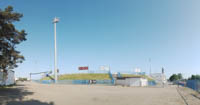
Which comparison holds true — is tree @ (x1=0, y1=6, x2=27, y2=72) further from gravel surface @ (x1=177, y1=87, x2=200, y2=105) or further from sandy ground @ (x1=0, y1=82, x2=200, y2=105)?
gravel surface @ (x1=177, y1=87, x2=200, y2=105)

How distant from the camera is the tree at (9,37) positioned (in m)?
15.1

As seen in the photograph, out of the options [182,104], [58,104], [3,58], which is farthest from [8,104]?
[182,104]

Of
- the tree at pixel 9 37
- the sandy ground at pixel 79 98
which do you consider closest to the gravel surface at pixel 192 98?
the sandy ground at pixel 79 98

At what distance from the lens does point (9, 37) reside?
1628cm

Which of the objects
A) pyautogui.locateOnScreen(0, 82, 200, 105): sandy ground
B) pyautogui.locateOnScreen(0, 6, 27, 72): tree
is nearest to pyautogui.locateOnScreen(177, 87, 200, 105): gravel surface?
pyautogui.locateOnScreen(0, 82, 200, 105): sandy ground

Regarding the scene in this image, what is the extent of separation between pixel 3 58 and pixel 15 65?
95.9 inches

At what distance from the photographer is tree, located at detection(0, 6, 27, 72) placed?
1512cm

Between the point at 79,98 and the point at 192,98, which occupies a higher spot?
the point at 79,98

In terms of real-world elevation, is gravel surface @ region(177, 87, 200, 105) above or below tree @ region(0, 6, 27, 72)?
below

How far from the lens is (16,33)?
56.0 feet

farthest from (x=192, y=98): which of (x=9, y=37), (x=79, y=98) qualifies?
(x=9, y=37)

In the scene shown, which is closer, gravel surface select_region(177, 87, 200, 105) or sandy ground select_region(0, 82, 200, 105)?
sandy ground select_region(0, 82, 200, 105)

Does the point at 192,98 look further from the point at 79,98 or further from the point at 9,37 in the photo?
the point at 9,37

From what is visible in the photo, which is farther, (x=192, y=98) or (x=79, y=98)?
(x=192, y=98)
